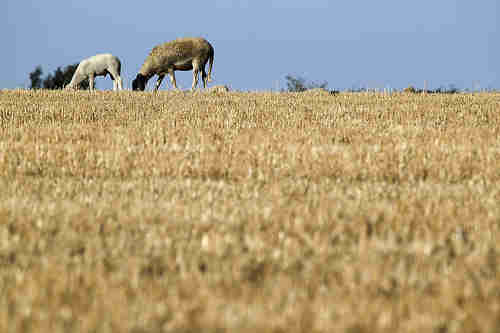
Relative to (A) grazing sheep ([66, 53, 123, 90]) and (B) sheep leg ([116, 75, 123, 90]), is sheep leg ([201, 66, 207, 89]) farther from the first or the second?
(B) sheep leg ([116, 75, 123, 90])

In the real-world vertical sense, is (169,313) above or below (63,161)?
below

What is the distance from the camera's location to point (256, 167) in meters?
6.77

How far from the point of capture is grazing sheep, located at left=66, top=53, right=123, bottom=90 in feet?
115

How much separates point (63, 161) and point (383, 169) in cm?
413

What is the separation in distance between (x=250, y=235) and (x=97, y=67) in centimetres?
3337

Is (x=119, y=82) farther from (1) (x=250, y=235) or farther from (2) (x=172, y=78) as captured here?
(1) (x=250, y=235)

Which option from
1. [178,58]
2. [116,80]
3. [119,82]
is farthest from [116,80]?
[178,58]

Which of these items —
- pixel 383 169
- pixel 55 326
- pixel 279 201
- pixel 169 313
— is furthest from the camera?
pixel 383 169

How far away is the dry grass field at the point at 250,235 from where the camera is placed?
260 centimetres

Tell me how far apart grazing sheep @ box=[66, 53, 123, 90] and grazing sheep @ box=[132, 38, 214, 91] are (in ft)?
18.1

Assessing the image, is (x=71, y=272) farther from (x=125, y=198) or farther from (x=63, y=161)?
(x=63, y=161)

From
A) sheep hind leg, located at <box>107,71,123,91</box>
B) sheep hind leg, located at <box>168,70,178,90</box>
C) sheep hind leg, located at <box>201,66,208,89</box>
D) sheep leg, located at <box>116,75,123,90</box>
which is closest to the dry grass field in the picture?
sheep hind leg, located at <box>168,70,178,90</box>

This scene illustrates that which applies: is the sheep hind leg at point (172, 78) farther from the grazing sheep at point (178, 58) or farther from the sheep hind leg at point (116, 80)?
the sheep hind leg at point (116, 80)

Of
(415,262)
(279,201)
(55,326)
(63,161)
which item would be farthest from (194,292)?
(63,161)
